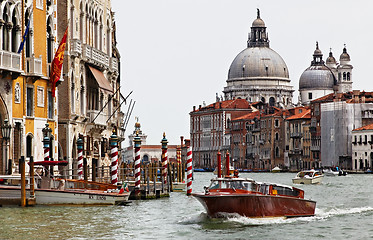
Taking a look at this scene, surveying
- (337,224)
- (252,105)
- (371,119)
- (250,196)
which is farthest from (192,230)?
(252,105)

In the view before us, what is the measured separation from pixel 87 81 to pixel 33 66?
7.36 m

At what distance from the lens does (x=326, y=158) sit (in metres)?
111

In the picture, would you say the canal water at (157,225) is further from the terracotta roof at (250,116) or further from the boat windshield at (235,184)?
the terracotta roof at (250,116)

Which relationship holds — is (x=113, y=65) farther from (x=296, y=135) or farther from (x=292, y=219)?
(x=296, y=135)

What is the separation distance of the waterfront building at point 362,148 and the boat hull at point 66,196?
7724 centimetres

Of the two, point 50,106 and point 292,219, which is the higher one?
point 50,106

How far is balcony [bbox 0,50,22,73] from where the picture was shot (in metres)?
29.2

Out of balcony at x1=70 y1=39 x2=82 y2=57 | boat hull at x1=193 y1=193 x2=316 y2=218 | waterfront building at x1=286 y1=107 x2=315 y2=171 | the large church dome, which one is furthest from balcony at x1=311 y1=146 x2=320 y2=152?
boat hull at x1=193 y1=193 x2=316 y2=218

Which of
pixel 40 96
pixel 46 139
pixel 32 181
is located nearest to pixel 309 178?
pixel 40 96

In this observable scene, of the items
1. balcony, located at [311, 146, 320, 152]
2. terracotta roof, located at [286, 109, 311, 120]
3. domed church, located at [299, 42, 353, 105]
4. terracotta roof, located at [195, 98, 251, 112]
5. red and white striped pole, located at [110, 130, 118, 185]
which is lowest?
red and white striped pole, located at [110, 130, 118, 185]

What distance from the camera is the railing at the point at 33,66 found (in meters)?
31.6

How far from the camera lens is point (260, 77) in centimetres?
16025

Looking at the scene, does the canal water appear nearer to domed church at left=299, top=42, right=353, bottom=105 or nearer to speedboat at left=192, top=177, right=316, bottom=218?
speedboat at left=192, top=177, right=316, bottom=218

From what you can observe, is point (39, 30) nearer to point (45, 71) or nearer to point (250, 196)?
point (45, 71)
